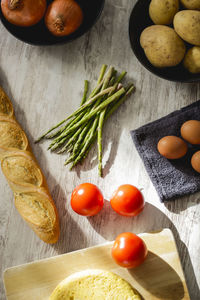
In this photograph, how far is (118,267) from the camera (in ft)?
4.66

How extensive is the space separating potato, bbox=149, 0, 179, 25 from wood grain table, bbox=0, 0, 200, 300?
0.23 metres

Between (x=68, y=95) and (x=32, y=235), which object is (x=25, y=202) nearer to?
(x=32, y=235)

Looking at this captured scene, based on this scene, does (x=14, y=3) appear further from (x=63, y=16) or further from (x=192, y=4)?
(x=192, y=4)

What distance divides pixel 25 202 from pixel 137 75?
75 cm

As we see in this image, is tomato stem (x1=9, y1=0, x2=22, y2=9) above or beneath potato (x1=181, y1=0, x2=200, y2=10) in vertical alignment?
above

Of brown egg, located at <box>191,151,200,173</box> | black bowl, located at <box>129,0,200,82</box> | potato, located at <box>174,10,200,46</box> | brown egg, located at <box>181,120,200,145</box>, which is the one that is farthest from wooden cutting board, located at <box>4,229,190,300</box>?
potato, located at <box>174,10,200,46</box>

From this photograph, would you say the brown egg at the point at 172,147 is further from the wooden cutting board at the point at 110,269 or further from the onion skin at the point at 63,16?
the onion skin at the point at 63,16

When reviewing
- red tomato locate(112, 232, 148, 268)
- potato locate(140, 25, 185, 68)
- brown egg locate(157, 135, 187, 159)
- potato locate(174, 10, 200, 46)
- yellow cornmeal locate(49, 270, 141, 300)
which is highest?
potato locate(174, 10, 200, 46)

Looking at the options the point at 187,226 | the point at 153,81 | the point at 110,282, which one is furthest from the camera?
the point at 153,81

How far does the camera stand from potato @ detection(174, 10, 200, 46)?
129 centimetres

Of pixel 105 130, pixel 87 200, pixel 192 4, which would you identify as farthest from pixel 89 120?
pixel 192 4

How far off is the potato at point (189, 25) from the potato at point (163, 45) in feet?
0.11

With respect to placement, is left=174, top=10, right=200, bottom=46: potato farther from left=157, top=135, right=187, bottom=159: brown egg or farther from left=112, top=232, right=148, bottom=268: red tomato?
left=112, top=232, right=148, bottom=268: red tomato

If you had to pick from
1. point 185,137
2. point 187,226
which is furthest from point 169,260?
point 185,137
